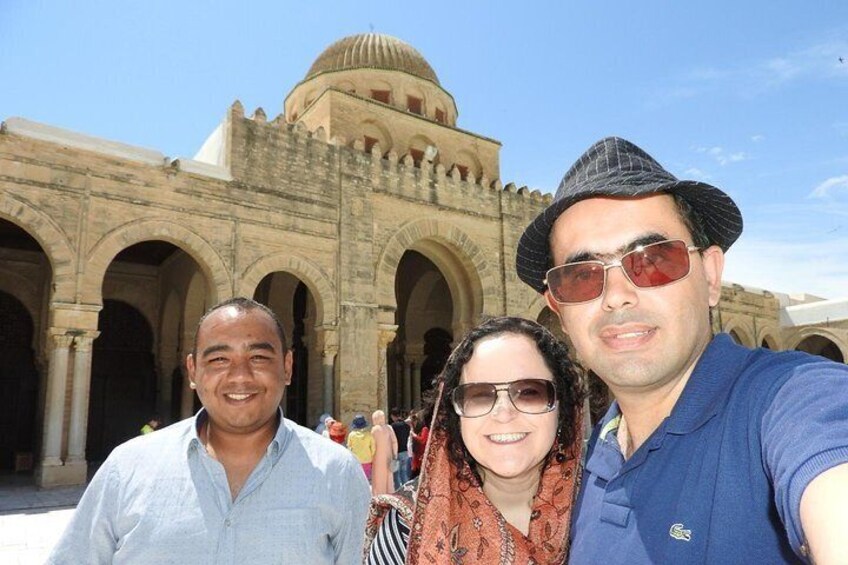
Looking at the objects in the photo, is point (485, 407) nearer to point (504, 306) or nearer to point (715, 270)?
point (715, 270)

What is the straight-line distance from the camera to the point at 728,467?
880 mm

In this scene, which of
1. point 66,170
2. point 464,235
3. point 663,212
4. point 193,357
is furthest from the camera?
point 464,235

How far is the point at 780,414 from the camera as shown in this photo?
2.74 feet

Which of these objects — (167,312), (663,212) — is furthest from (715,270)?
(167,312)

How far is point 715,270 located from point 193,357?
5.81ft

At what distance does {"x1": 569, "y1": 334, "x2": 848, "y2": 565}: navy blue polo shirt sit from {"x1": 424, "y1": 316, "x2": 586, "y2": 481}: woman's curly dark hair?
424 mm

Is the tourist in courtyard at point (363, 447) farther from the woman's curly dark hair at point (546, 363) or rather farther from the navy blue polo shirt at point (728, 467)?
the navy blue polo shirt at point (728, 467)

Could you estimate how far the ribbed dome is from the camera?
1697cm

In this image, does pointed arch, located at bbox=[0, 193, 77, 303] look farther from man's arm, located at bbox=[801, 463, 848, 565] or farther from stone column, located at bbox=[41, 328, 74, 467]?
man's arm, located at bbox=[801, 463, 848, 565]

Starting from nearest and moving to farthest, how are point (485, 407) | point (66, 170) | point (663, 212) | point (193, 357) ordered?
point (663, 212) < point (485, 407) < point (193, 357) < point (66, 170)

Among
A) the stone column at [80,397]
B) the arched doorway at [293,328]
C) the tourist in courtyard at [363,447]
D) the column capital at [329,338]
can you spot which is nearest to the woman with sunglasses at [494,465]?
the tourist in courtyard at [363,447]

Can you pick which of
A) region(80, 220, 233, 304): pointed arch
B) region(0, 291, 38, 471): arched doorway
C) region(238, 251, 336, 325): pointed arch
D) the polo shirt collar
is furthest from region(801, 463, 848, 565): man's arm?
region(0, 291, 38, 471): arched doorway

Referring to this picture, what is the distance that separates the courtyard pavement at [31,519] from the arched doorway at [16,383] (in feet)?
12.2

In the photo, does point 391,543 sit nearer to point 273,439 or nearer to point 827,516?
point 273,439
